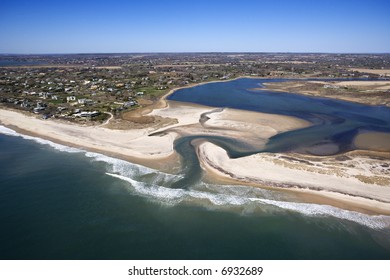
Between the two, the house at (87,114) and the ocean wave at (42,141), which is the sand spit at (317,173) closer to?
the ocean wave at (42,141)

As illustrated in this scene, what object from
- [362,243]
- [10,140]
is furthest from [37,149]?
[362,243]

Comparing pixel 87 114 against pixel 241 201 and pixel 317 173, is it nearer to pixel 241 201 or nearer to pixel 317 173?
pixel 241 201

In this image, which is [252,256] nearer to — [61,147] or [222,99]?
[61,147]

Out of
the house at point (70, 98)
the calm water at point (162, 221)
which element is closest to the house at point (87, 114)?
the house at point (70, 98)

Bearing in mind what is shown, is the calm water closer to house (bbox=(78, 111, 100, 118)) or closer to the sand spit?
the sand spit

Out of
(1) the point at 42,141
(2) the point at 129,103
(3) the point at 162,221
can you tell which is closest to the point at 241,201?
(3) the point at 162,221


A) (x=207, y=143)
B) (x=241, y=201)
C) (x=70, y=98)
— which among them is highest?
(x=70, y=98)
